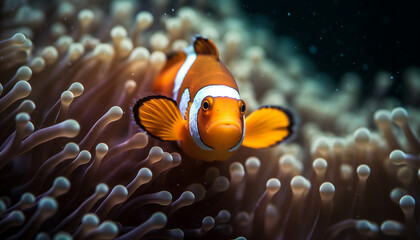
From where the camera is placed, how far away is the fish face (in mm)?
1146

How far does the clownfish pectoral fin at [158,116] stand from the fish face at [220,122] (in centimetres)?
12

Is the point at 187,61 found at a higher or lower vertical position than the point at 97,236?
higher

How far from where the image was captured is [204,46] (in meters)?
1.52

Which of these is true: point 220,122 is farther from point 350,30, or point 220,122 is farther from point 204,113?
point 350,30

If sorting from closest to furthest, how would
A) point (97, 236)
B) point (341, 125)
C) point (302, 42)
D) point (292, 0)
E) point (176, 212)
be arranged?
point (97, 236)
point (176, 212)
point (341, 125)
point (292, 0)
point (302, 42)

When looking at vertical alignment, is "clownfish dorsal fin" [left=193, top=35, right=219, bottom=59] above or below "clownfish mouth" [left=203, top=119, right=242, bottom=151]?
above

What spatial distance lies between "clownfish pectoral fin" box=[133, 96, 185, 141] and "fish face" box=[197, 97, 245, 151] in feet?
0.39

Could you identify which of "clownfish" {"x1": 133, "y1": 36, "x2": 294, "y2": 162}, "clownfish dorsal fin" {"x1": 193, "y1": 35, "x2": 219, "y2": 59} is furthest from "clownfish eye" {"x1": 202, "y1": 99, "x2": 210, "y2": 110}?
"clownfish dorsal fin" {"x1": 193, "y1": 35, "x2": 219, "y2": 59}

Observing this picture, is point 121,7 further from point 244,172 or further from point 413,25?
point 413,25

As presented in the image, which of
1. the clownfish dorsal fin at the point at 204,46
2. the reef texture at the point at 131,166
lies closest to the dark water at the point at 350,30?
the reef texture at the point at 131,166

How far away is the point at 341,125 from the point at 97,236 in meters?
1.76

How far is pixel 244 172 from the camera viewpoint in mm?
1467

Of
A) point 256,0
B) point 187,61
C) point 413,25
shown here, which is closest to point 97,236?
point 187,61

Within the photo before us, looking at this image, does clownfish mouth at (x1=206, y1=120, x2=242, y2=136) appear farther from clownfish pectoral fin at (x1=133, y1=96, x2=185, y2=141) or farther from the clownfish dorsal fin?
the clownfish dorsal fin
